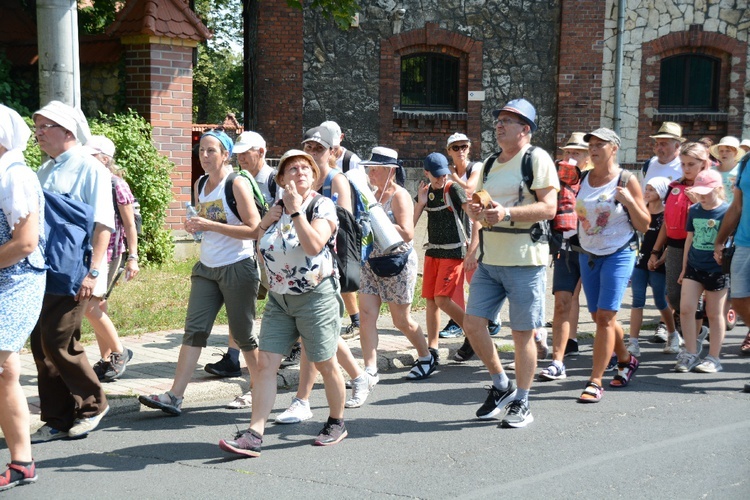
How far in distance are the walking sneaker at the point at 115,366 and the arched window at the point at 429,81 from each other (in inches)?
504

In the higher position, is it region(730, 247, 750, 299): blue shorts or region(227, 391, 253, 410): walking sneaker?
region(730, 247, 750, 299): blue shorts

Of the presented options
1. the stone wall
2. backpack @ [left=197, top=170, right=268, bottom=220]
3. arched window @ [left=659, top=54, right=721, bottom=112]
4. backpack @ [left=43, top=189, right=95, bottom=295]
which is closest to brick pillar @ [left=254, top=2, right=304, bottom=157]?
the stone wall

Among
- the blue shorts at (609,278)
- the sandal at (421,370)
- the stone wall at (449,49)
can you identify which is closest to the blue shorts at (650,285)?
the blue shorts at (609,278)

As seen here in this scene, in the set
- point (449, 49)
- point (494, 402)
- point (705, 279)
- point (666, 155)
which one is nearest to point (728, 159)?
point (666, 155)

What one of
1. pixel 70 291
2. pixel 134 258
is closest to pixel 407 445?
pixel 70 291

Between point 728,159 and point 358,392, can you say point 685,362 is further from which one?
point 358,392

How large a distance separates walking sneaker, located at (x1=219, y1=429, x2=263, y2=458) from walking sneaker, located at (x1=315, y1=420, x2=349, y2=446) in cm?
44

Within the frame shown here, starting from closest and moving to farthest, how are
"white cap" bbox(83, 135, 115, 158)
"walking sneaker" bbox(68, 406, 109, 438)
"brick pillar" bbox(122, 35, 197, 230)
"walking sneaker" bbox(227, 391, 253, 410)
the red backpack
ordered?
"walking sneaker" bbox(68, 406, 109, 438), "walking sneaker" bbox(227, 391, 253, 410), "white cap" bbox(83, 135, 115, 158), the red backpack, "brick pillar" bbox(122, 35, 197, 230)

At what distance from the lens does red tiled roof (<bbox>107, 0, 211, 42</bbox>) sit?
12.0 m

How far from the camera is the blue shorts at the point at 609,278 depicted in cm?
692

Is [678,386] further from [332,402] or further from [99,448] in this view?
[99,448]

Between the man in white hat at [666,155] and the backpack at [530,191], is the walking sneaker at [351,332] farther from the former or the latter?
the man in white hat at [666,155]

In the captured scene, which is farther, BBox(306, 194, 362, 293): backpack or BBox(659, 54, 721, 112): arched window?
BBox(659, 54, 721, 112): arched window

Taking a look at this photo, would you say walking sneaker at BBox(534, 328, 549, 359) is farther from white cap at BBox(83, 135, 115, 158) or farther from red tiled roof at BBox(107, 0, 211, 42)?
red tiled roof at BBox(107, 0, 211, 42)
